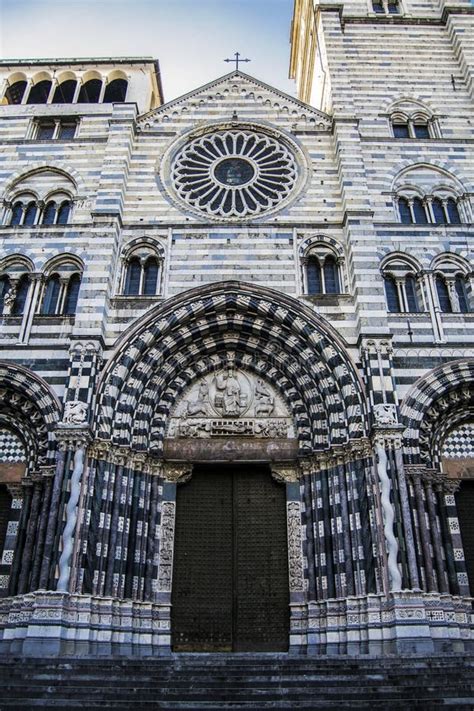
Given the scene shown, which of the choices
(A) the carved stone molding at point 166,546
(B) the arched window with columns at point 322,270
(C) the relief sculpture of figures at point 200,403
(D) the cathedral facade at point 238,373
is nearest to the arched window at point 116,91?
(D) the cathedral facade at point 238,373

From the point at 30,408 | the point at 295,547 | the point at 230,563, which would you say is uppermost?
the point at 30,408

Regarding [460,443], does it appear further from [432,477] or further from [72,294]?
[72,294]

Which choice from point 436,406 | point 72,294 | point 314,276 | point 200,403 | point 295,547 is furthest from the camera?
point 314,276

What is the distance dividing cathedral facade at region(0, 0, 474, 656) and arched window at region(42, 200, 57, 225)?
197 millimetres

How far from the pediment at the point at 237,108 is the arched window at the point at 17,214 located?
4.34m

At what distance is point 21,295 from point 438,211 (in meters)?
11.5

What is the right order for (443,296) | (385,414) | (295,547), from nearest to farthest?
(385,414) < (295,547) < (443,296)

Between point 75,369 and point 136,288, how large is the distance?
3128 mm

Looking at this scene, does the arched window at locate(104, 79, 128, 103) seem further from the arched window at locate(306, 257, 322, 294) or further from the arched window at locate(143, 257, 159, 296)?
the arched window at locate(306, 257, 322, 294)

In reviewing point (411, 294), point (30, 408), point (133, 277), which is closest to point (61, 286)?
point (133, 277)

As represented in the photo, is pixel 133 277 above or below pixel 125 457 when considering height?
above

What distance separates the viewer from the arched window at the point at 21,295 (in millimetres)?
15062

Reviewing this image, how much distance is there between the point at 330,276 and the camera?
1555cm

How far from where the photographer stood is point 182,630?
41.1 ft
